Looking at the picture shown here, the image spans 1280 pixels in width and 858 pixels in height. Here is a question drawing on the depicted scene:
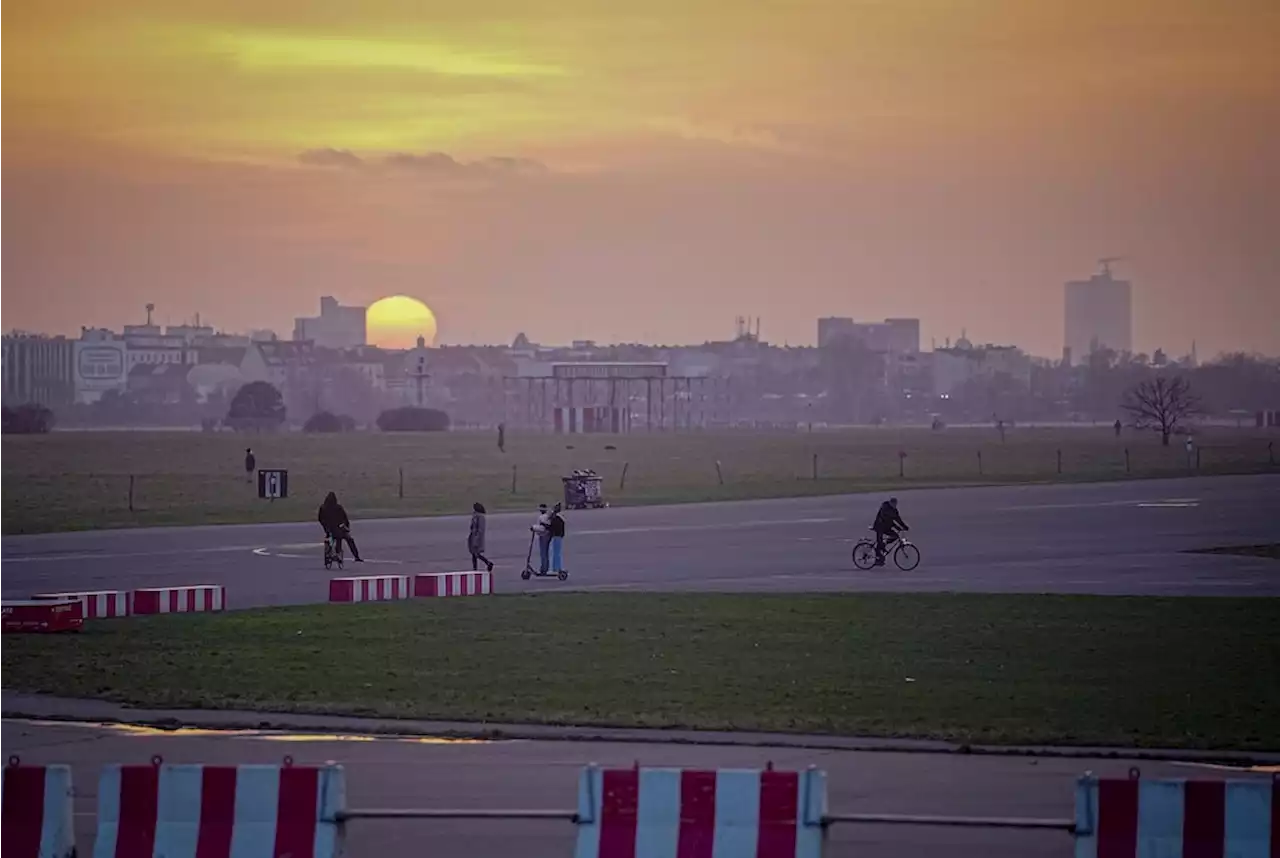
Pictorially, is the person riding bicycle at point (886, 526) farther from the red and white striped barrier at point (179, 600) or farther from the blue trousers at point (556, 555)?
the red and white striped barrier at point (179, 600)

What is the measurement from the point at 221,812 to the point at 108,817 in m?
0.77

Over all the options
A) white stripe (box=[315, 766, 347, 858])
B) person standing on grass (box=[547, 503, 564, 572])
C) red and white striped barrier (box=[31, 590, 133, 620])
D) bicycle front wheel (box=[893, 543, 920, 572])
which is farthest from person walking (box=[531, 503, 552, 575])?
white stripe (box=[315, 766, 347, 858])

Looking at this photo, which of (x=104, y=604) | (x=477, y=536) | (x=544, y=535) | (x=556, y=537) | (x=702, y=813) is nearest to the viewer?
(x=702, y=813)

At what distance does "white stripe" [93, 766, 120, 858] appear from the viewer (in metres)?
11.8

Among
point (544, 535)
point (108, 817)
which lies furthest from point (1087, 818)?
point (544, 535)

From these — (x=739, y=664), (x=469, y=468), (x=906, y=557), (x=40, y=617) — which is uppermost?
(x=469, y=468)

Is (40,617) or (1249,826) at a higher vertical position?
(1249,826)

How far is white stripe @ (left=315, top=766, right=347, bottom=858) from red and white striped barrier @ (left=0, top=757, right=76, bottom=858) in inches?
63.7

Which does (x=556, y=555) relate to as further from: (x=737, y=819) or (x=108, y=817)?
(x=737, y=819)

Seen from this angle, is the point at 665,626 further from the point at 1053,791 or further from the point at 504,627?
the point at 1053,791

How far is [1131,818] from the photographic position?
36.5ft

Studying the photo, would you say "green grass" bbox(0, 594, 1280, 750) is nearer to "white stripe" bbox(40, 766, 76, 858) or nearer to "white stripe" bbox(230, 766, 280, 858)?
"white stripe" bbox(230, 766, 280, 858)

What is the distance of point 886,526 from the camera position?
1619 inches

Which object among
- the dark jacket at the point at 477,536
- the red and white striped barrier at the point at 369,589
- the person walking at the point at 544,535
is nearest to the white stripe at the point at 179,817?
the red and white striped barrier at the point at 369,589
